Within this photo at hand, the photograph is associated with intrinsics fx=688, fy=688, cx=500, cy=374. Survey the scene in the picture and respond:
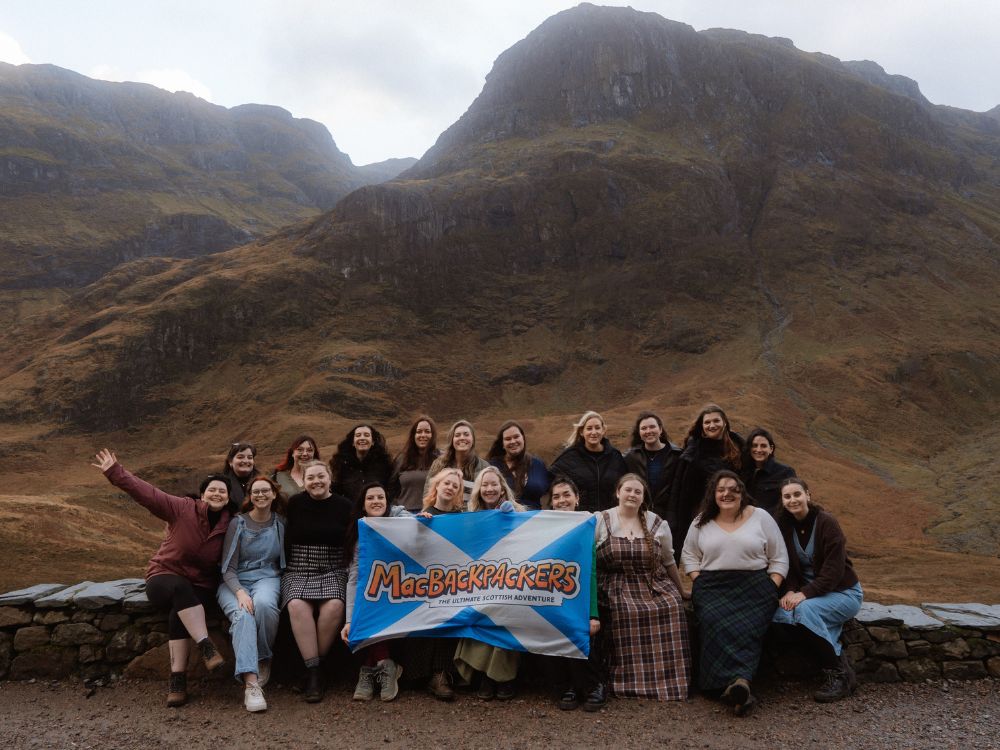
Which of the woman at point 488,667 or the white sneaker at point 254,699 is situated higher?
the woman at point 488,667

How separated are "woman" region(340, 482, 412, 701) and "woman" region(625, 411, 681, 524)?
2538mm

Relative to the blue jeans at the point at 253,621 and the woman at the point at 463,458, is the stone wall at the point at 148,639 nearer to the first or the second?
the blue jeans at the point at 253,621

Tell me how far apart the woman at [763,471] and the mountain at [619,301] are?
17949 mm

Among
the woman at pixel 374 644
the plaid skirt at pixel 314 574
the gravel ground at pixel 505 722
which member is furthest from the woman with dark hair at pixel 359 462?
the gravel ground at pixel 505 722

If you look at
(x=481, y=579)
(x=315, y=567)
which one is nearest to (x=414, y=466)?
(x=315, y=567)

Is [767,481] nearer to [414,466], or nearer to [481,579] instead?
[481,579]

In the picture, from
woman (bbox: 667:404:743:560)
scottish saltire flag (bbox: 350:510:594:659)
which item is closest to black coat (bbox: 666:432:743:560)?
woman (bbox: 667:404:743:560)

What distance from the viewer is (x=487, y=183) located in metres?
62.0

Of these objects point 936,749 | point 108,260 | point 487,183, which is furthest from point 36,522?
point 108,260

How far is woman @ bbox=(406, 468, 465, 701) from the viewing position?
19.4 ft

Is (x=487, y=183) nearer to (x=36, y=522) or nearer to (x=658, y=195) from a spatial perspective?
(x=658, y=195)

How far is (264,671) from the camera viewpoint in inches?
237

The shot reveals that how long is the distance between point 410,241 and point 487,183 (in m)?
9.87

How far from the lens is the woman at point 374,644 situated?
19.3ft
